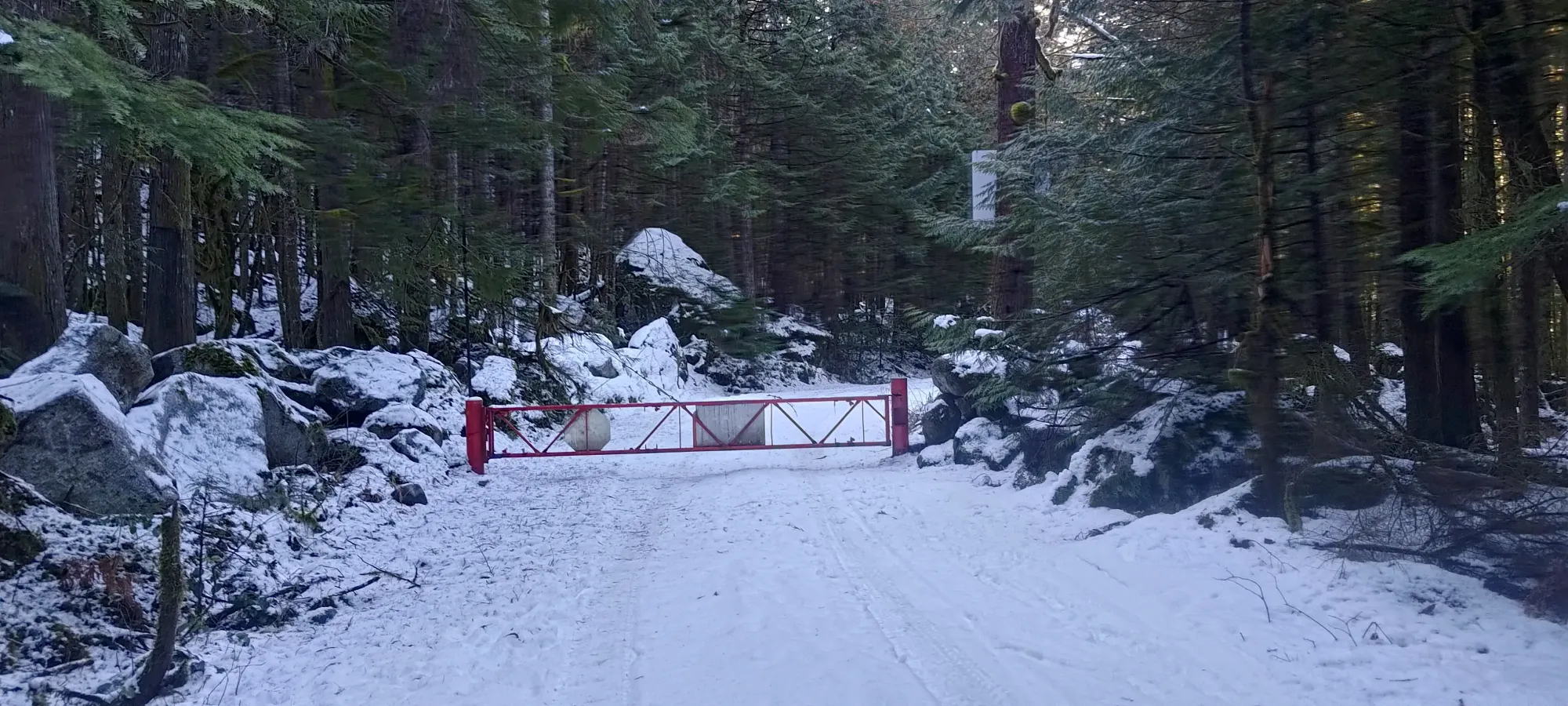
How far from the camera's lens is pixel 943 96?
3134 centimetres

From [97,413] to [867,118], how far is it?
19678 millimetres

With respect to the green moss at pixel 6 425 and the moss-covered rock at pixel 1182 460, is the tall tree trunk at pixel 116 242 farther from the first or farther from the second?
the moss-covered rock at pixel 1182 460

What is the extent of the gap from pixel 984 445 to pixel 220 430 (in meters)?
8.75

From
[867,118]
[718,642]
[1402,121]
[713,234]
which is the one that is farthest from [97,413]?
[867,118]

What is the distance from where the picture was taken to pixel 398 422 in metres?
13.0

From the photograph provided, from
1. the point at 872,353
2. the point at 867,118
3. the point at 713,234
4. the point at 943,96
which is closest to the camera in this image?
the point at 713,234

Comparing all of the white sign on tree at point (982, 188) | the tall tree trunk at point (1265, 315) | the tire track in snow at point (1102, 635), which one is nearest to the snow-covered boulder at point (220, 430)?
the tire track in snow at point (1102, 635)

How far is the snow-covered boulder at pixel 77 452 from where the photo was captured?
22.9 ft

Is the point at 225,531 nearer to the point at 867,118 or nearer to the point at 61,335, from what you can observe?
the point at 61,335

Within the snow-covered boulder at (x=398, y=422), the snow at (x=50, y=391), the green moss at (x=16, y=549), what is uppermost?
the snow at (x=50, y=391)

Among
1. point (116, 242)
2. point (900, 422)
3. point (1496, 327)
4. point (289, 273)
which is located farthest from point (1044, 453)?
point (116, 242)

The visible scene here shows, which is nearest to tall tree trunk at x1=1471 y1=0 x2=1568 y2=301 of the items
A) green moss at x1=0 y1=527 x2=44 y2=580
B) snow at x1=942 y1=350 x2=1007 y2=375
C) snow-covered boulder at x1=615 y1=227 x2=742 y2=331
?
snow-covered boulder at x1=615 y1=227 x2=742 y2=331

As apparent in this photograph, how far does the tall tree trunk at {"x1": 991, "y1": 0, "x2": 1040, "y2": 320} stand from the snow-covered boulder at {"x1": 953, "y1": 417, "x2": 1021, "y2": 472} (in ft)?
5.43

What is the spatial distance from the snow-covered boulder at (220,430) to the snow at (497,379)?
296 inches
